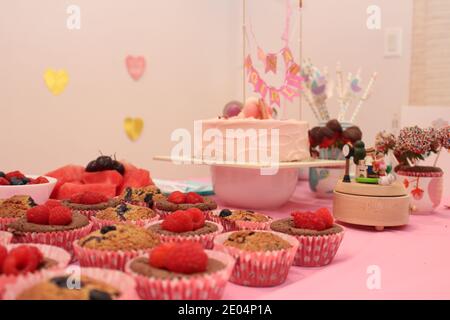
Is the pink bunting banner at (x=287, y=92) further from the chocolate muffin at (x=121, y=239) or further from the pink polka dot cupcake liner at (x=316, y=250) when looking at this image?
the chocolate muffin at (x=121, y=239)

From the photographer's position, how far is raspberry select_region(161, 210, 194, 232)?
3.34ft

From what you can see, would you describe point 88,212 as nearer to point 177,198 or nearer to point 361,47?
point 177,198

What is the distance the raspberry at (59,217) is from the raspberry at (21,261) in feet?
0.91

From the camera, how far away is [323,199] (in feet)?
6.00

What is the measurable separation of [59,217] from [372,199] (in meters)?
0.81

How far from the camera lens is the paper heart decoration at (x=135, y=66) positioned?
2346mm

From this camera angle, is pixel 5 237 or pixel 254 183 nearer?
pixel 5 237

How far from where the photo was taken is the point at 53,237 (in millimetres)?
1015

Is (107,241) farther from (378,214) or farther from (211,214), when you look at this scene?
(378,214)

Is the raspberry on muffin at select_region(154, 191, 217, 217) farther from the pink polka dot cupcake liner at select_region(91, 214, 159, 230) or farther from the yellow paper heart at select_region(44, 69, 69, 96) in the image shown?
the yellow paper heart at select_region(44, 69, 69, 96)

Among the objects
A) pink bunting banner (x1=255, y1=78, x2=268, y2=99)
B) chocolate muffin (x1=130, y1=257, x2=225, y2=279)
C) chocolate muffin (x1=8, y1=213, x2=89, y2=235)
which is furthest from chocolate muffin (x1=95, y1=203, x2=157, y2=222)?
pink bunting banner (x1=255, y1=78, x2=268, y2=99)

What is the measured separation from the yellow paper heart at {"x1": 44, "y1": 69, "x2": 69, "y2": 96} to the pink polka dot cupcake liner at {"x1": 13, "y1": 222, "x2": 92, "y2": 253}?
3.88 feet

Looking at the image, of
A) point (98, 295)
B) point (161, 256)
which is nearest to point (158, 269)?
point (161, 256)

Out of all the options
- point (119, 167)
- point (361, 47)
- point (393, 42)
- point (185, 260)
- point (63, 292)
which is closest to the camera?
point (63, 292)
